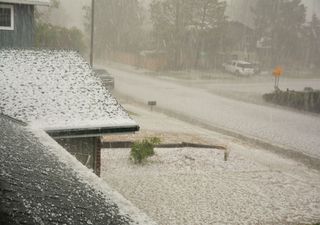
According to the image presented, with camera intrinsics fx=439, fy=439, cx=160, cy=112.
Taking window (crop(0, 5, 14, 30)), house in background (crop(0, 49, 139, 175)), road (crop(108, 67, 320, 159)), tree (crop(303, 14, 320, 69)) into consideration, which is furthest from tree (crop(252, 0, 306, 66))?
house in background (crop(0, 49, 139, 175))

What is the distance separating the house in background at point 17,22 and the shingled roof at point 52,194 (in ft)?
39.8

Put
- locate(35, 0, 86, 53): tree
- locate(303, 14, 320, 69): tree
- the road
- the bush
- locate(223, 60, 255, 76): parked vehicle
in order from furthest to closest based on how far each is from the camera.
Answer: locate(303, 14, 320, 69): tree, locate(223, 60, 255, 76): parked vehicle, locate(35, 0, 86, 53): tree, the road, the bush

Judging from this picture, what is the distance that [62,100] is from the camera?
855cm

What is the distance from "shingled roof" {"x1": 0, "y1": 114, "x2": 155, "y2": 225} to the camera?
293cm

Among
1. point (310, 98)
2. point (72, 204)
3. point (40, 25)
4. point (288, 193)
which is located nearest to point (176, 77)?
point (40, 25)

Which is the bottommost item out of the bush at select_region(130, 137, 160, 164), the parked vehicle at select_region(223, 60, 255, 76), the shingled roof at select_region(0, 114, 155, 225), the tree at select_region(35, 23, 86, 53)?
the bush at select_region(130, 137, 160, 164)

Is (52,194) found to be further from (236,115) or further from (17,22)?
(236,115)

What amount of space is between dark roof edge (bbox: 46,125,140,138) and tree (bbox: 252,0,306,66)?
4534 centimetres


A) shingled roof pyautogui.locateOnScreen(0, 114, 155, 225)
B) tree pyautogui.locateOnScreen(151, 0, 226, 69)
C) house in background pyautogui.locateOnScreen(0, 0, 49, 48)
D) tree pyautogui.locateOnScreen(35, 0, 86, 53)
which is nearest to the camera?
shingled roof pyautogui.locateOnScreen(0, 114, 155, 225)

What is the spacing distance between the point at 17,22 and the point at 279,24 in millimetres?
39981

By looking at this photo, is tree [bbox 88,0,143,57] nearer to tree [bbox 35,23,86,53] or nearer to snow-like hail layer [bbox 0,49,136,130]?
tree [bbox 35,23,86,53]

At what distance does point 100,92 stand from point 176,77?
31.3 m

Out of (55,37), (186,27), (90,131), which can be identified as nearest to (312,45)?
(186,27)

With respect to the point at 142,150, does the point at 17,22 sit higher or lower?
higher
